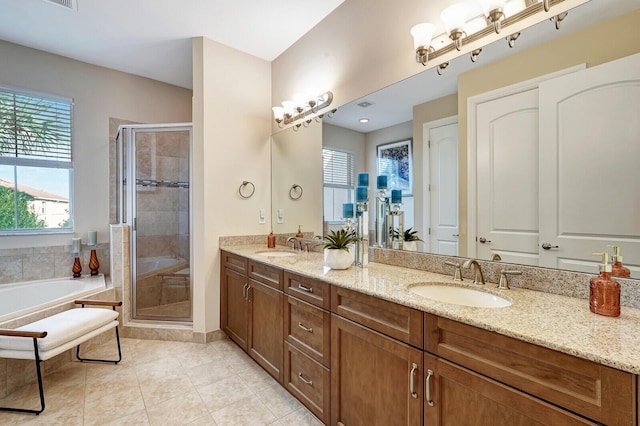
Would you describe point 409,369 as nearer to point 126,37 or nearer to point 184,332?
point 184,332

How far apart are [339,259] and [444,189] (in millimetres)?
722

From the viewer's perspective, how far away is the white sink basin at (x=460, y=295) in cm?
132

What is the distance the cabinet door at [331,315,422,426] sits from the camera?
1177 millimetres

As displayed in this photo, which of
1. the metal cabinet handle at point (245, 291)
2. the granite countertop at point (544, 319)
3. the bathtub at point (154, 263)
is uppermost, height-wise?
the granite countertop at point (544, 319)

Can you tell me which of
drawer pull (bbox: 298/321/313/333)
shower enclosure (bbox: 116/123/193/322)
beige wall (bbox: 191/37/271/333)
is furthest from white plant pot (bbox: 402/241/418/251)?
shower enclosure (bbox: 116/123/193/322)

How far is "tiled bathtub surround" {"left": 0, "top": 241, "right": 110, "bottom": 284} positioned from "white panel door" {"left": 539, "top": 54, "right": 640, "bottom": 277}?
3.99m

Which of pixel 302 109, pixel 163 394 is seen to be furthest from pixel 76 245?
pixel 302 109

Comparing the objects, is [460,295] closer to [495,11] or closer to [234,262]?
[495,11]

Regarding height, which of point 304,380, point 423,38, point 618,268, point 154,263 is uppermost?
point 423,38

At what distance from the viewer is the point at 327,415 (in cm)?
159

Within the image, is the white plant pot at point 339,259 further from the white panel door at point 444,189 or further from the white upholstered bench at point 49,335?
the white upholstered bench at point 49,335

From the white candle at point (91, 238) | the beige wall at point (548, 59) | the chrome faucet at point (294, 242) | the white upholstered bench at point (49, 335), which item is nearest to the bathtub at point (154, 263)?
the white candle at point (91, 238)

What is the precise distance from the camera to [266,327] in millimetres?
2174

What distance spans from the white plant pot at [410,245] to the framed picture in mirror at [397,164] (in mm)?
301
